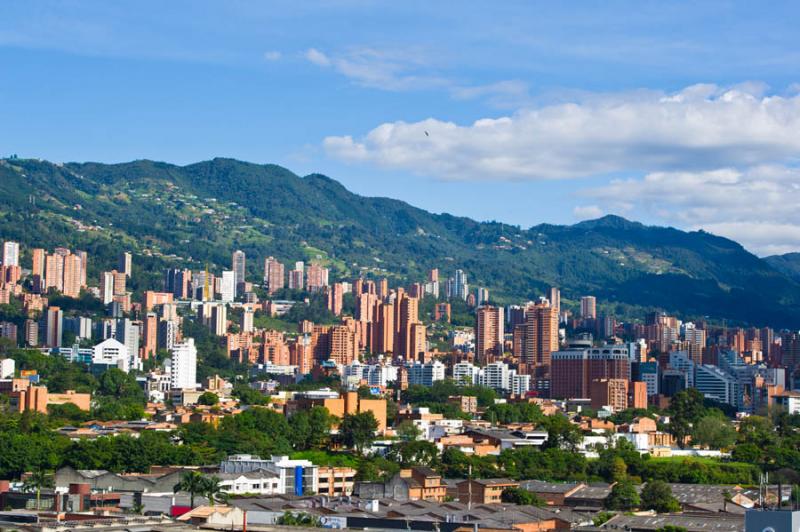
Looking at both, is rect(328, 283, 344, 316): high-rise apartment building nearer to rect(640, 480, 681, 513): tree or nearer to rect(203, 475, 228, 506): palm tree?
rect(640, 480, 681, 513): tree

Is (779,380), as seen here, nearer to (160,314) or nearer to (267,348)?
(267,348)

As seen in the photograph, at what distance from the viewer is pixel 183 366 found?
95.1 m

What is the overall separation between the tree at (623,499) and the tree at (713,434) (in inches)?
931

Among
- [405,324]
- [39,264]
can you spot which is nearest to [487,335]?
[405,324]

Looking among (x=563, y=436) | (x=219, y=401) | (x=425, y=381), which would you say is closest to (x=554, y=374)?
(x=425, y=381)

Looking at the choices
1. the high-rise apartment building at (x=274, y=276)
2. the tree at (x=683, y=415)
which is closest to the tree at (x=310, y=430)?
the tree at (x=683, y=415)

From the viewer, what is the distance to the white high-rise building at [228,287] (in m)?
143

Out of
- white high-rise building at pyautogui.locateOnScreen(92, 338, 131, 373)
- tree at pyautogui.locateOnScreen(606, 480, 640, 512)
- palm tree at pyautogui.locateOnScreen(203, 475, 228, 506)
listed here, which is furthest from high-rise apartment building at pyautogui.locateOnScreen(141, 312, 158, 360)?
palm tree at pyautogui.locateOnScreen(203, 475, 228, 506)

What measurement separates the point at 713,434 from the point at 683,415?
17.7ft

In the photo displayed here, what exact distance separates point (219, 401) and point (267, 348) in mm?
31454

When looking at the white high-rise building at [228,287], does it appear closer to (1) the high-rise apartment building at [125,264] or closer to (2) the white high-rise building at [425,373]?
(1) the high-rise apartment building at [125,264]

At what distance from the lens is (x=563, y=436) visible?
62656 millimetres

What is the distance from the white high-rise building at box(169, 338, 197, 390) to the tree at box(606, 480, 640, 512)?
5239 cm

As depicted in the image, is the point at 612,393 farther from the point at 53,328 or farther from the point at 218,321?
the point at 218,321
